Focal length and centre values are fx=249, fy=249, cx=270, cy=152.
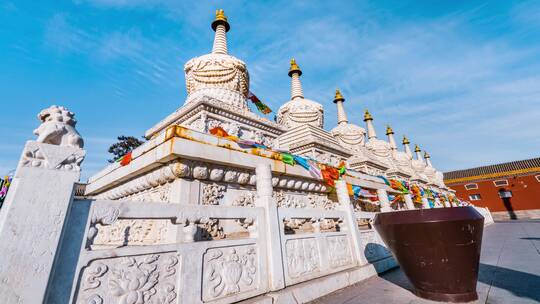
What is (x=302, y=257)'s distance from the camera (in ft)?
12.8

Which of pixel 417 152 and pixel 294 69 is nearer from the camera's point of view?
pixel 294 69

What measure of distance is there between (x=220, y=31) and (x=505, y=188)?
37.3 meters

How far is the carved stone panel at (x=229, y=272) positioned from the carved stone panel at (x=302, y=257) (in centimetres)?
66

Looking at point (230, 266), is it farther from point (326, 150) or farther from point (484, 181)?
point (484, 181)

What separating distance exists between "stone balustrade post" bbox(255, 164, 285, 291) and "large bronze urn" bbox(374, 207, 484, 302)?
1.65 meters

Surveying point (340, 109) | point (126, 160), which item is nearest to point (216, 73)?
point (126, 160)

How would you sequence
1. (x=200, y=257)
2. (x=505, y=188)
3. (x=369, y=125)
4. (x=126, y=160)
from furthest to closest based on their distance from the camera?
(x=505, y=188) → (x=369, y=125) → (x=126, y=160) → (x=200, y=257)

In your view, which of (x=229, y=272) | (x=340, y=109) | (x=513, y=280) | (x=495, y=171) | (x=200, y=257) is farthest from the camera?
(x=495, y=171)

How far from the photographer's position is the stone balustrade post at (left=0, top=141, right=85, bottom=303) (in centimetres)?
172

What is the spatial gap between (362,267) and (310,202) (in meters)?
2.35

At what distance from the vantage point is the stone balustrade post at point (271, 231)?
336 centimetres

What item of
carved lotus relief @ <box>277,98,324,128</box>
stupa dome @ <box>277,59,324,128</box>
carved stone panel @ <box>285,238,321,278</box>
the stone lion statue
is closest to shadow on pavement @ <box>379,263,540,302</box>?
carved stone panel @ <box>285,238,321,278</box>

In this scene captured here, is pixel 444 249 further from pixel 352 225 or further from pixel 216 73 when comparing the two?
pixel 216 73

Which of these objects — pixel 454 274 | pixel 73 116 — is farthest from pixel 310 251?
pixel 73 116
